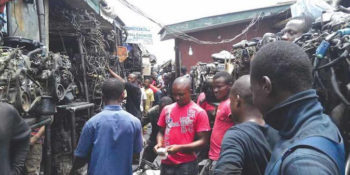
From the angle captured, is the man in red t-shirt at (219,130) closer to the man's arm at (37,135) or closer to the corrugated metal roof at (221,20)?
the man's arm at (37,135)

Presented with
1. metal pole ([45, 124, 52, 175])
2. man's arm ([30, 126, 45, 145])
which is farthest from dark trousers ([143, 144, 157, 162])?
man's arm ([30, 126, 45, 145])

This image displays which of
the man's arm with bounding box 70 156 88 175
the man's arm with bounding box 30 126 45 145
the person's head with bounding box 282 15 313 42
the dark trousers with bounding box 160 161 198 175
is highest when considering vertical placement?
the person's head with bounding box 282 15 313 42

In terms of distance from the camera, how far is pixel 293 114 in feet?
4.25

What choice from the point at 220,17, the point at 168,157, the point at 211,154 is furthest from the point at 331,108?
the point at 220,17

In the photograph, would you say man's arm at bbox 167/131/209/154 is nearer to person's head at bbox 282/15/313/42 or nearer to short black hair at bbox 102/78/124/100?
short black hair at bbox 102/78/124/100

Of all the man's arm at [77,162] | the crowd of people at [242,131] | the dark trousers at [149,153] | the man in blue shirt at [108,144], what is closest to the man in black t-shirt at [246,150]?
the crowd of people at [242,131]

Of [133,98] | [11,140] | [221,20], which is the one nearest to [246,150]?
[11,140]

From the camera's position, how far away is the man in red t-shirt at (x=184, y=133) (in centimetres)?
363

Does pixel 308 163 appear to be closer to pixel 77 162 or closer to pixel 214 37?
pixel 77 162

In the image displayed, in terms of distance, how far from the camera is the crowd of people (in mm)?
1182

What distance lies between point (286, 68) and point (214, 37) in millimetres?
14197

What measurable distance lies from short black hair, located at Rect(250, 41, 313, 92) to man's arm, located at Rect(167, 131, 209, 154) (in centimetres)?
223

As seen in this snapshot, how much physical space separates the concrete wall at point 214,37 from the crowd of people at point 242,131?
10.1 m

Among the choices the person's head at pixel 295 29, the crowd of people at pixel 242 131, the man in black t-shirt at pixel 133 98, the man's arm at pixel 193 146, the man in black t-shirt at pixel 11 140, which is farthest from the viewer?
the man in black t-shirt at pixel 133 98
